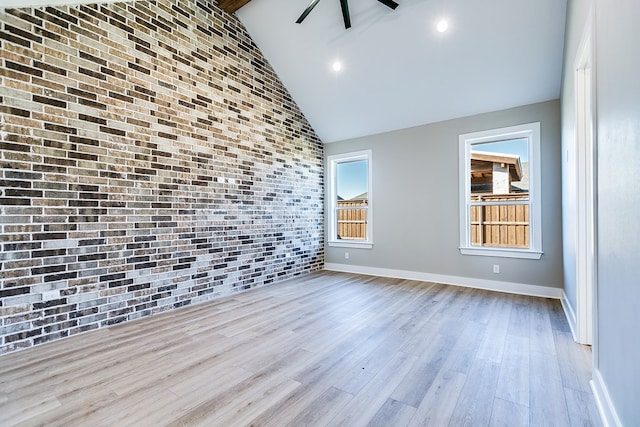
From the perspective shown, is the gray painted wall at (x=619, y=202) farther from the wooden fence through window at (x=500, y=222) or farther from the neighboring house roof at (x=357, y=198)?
the neighboring house roof at (x=357, y=198)

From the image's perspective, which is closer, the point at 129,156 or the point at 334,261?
the point at 129,156

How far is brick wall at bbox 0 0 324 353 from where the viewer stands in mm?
2430

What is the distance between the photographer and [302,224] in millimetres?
5426

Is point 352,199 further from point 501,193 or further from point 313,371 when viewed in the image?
point 313,371

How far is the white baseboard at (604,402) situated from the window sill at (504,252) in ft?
7.94

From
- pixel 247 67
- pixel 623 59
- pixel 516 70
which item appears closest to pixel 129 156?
pixel 247 67

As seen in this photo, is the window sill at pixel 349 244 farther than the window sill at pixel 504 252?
Yes

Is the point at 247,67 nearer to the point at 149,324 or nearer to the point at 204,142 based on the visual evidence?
the point at 204,142

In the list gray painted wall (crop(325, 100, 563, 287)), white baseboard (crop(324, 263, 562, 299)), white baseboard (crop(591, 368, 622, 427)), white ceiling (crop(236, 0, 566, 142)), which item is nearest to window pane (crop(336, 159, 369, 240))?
gray painted wall (crop(325, 100, 563, 287))

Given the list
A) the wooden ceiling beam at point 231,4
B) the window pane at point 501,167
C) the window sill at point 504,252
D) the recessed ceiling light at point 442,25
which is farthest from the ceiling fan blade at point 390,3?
the window sill at point 504,252

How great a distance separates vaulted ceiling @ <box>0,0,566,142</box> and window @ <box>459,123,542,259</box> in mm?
498

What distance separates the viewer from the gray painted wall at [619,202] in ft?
3.70

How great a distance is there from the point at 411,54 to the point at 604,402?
3.86 meters

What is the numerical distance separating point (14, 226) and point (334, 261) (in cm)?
450
